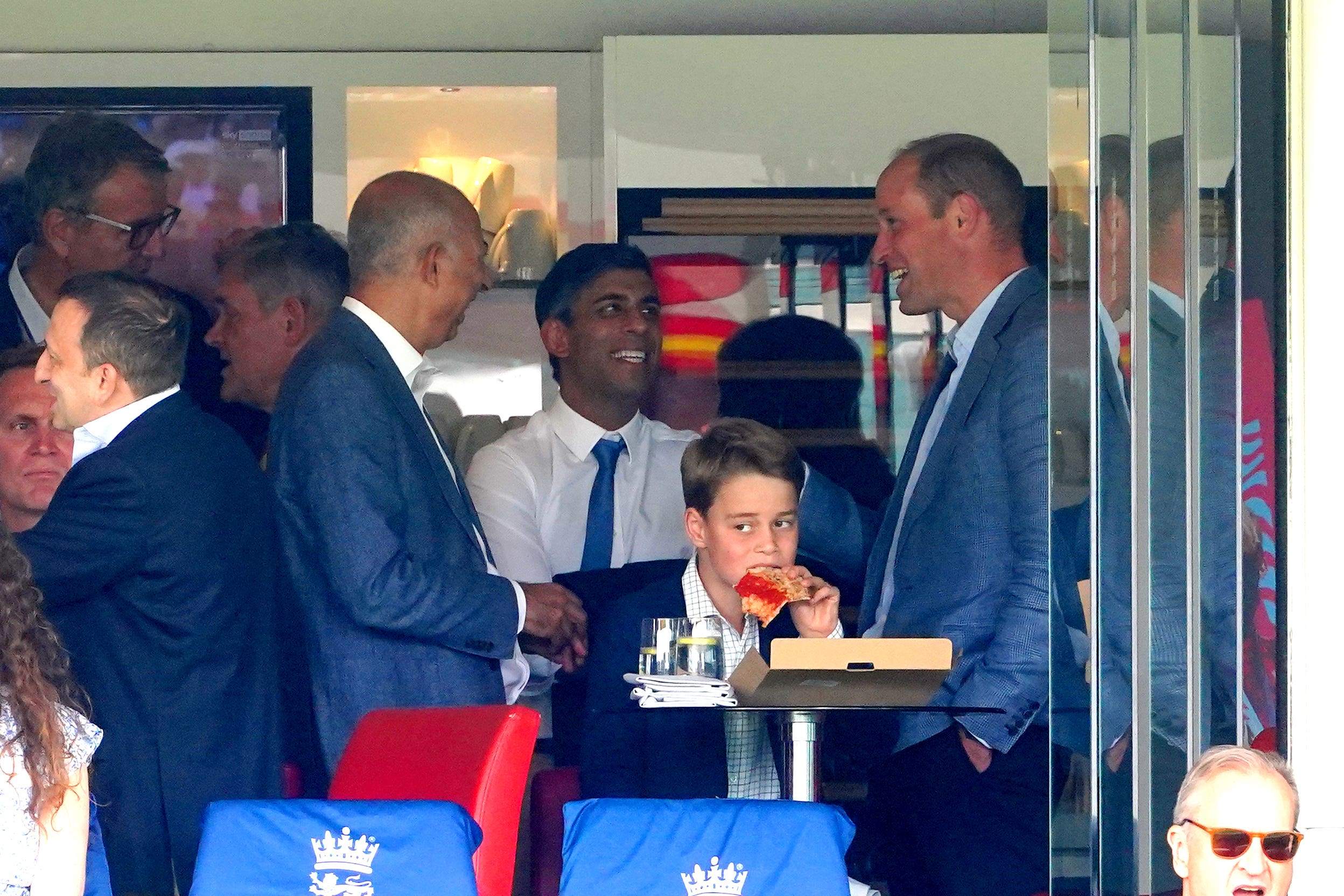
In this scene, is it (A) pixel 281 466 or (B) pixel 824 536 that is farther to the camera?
(B) pixel 824 536

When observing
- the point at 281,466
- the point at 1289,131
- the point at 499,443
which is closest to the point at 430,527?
the point at 281,466

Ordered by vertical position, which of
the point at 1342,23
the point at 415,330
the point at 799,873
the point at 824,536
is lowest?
the point at 799,873

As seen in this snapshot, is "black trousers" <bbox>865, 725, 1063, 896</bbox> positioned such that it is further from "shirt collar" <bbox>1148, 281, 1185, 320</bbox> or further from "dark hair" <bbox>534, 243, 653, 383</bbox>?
"dark hair" <bbox>534, 243, 653, 383</bbox>

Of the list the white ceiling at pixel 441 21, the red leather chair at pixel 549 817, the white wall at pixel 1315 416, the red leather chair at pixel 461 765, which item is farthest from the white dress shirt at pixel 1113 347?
the white ceiling at pixel 441 21

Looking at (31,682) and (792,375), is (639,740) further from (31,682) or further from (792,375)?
(792,375)

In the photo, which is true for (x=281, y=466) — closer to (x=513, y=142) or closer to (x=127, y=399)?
(x=127, y=399)

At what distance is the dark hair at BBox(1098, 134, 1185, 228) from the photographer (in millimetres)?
3619

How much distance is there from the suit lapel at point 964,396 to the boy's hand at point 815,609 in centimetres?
56

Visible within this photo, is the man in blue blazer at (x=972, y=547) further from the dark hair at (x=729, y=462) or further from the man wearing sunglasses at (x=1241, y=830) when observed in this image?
the man wearing sunglasses at (x=1241, y=830)

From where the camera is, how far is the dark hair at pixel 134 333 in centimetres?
414

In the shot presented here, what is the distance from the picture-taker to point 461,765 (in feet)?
11.6

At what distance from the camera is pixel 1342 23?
135 inches

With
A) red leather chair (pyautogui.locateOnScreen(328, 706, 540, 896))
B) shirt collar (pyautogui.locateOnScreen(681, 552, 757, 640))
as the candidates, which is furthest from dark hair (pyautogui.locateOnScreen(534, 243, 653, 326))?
red leather chair (pyautogui.locateOnScreen(328, 706, 540, 896))

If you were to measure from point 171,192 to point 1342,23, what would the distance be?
389cm
